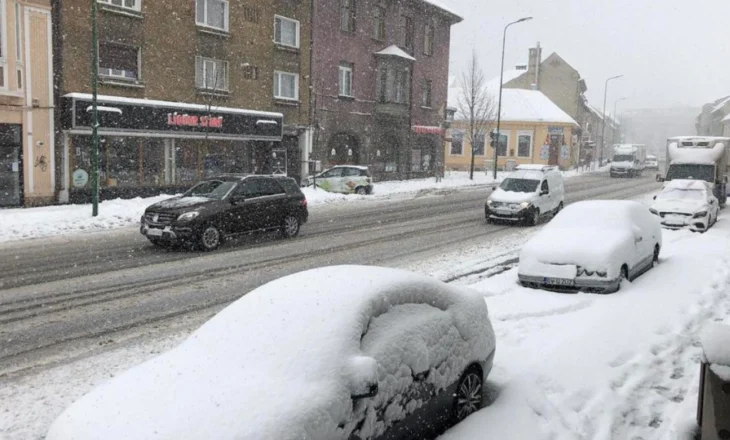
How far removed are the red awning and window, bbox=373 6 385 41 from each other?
21.2ft

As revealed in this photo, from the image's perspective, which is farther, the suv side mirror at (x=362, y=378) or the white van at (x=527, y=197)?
the white van at (x=527, y=197)

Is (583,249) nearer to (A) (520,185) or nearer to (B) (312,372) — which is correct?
(B) (312,372)

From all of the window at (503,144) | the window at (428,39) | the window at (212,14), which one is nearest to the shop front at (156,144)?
the window at (212,14)

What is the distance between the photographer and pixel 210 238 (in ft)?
47.7

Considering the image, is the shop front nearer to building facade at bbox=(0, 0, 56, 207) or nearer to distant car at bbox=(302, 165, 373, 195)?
building facade at bbox=(0, 0, 56, 207)

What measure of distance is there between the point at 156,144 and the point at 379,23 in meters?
18.2

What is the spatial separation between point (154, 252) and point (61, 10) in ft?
41.1

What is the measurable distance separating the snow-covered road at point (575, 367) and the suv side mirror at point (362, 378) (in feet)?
4.60

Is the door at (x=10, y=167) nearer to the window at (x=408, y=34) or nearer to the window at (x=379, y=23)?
the window at (x=379, y=23)

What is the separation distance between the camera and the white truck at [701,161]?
941 inches

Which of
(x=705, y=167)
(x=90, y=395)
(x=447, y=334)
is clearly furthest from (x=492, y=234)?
(x=90, y=395)

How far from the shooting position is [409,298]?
5184 mm

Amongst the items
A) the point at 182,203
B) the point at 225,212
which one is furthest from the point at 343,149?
the point at 182,203

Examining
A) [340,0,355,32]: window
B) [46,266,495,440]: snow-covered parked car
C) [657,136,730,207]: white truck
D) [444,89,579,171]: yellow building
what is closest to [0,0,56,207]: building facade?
[340,0,355,32]: window
